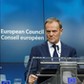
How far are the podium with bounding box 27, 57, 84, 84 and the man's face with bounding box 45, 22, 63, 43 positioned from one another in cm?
57

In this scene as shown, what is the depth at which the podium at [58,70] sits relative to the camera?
1.97 meters

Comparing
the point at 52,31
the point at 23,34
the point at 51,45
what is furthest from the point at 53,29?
the point at 23,34

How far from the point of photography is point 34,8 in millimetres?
4914

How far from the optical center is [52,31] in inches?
105

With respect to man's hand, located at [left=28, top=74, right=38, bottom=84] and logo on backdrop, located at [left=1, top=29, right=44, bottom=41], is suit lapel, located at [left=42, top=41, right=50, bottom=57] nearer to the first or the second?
man's hand, located at [left=28, top=74, right=38, bottom=84]

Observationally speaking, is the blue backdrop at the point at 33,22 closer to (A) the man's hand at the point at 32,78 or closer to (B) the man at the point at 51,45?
(B) the man at the point at 51,45

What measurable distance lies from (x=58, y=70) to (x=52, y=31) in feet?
2.37

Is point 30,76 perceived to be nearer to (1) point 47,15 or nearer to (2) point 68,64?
(2) point 68,64

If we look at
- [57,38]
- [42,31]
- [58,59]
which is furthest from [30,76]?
[42,31]

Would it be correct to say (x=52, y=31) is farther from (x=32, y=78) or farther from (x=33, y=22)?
(x=33, y=22)

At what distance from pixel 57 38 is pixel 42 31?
216 centimetres

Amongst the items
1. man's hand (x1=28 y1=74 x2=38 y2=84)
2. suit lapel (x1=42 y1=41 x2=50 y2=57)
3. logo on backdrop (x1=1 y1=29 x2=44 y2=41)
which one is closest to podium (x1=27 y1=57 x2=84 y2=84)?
man's hand (x1=28 y1=74 x2=38 y2=84)

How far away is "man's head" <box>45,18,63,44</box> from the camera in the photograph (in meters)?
2.60

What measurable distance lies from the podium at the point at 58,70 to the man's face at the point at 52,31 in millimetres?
573
